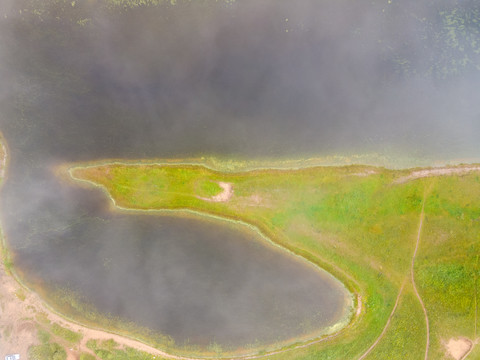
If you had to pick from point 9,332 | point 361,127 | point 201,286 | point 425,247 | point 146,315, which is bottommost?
point 9,332

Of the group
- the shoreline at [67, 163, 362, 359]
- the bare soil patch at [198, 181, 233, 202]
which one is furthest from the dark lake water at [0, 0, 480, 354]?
the bare soil patch at [198, 181, 233, 202]

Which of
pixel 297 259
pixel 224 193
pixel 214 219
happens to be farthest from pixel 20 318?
pixel 297 259

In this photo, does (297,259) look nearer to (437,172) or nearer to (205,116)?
(437,172)

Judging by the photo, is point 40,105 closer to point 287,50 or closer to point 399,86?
point 287,50

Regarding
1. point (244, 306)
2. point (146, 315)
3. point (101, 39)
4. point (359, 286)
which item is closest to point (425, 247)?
point (359, 286)

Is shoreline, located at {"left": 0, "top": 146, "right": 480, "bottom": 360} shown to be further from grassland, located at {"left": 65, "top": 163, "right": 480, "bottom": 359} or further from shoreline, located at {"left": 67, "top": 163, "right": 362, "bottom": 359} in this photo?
grassland, located at {"left": 65, "top": 163, "right": 480, "bottom": 359}
